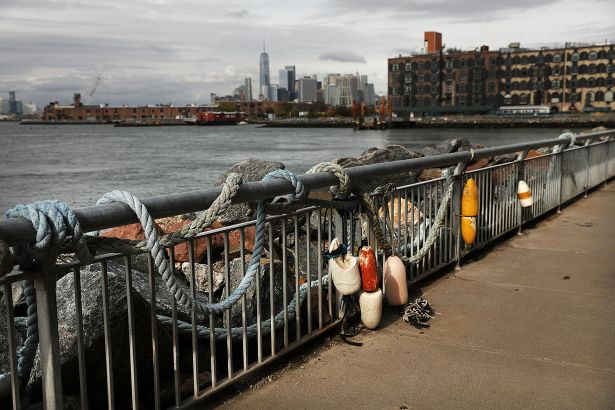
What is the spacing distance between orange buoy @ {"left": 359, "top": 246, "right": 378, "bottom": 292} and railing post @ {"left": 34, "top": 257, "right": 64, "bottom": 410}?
90.3 inches

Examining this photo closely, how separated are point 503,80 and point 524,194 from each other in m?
163

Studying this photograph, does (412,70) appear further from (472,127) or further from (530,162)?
(530,162)

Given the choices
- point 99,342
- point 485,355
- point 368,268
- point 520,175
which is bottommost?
point 485,355

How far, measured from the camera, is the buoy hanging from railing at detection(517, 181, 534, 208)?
820 cm

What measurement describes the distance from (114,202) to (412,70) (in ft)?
580

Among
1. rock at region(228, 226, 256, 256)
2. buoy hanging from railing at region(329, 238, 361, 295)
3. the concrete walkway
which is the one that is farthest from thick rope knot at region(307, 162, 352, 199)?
rock at region(228, 226, 256, 256)

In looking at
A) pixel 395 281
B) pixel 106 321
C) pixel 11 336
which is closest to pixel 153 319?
pixel 106 321

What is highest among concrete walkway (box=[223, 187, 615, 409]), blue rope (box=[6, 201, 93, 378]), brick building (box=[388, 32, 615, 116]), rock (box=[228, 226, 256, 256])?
brick building (box=[388, 32, 615, 116])

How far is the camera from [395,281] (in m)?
5.11

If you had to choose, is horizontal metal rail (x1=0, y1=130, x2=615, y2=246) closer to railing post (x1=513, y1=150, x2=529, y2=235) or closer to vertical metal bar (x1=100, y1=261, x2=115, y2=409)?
vertical metal bar (x1=100, y1=261, x2=115, y2=409)

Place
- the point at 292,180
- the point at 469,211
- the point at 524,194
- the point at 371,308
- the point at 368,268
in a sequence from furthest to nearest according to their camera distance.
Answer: the point at 524,194 → the point at 469,211 → the point at 371,308 → the point at 368,268 → the point at 292,180

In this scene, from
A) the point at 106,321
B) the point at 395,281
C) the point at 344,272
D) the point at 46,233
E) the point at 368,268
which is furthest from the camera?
the point at 395,281

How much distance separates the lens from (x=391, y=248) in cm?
520

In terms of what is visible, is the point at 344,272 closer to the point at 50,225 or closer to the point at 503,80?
the point at 50,225
